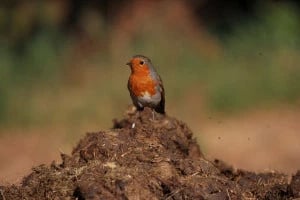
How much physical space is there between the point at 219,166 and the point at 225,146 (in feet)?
19.2

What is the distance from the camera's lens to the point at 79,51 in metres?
20.1

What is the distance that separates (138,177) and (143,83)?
4.17 metres

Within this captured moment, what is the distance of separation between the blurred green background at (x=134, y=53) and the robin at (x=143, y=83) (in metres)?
3.91

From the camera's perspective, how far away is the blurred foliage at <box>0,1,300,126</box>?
52.9ft

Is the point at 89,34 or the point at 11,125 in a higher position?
the point at 89,34

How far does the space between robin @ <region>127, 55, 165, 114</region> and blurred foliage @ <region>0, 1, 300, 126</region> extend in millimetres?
4558

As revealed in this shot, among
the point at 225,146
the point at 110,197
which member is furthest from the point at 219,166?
the point at 225,146

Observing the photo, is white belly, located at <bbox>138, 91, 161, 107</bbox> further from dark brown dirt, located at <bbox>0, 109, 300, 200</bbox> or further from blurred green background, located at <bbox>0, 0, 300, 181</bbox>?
blurred green background, located at <bbox>0, 0, 300, 181</bbox>

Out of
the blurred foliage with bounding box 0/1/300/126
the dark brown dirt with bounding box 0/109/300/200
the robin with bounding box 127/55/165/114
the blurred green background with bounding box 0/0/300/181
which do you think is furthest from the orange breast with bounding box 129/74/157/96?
the blurred foliage with bounding box 0/1/300/126

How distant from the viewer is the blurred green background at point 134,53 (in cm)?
1596

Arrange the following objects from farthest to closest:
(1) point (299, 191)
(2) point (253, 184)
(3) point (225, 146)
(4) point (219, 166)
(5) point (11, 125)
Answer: (5) point (11, 125)
(3) point (225, 146)
(4) point (219, 166)
(2) point (253, 184)
(1) point (299, 191)

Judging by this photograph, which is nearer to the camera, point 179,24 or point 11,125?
point 11,125

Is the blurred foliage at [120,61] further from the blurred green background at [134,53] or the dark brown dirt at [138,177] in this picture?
the dark brown dirt at [138,177]

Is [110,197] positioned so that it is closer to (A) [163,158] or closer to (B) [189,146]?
(A) [163,158]
